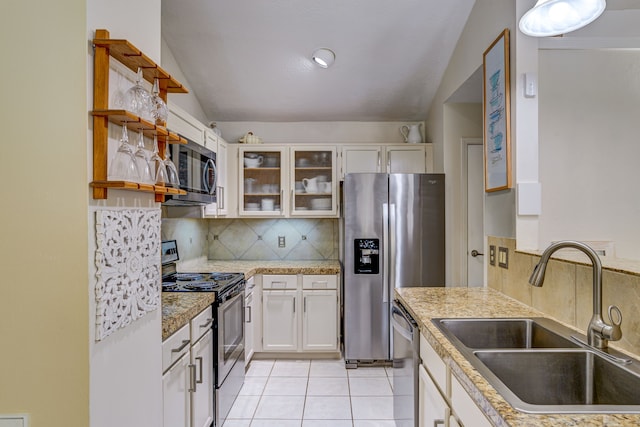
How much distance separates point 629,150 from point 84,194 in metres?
2.90

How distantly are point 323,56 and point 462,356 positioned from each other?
8.82 ft

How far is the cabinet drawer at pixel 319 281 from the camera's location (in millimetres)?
3537

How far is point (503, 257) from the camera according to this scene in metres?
2.12

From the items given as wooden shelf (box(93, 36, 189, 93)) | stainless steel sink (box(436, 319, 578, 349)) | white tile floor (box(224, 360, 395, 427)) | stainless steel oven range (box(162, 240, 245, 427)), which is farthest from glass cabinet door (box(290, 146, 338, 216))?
stainless steel sink (box(436, 319, 578, 349))

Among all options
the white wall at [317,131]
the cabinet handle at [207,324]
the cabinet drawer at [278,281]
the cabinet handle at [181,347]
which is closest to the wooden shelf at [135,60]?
the cabinet handle at [181,347]

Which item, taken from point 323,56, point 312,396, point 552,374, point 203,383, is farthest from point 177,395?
point 323,56

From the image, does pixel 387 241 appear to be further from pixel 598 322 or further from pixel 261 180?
pixel 598 322

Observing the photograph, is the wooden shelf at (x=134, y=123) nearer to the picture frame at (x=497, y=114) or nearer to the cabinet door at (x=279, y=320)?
the picture frame at (x=497, y=114)

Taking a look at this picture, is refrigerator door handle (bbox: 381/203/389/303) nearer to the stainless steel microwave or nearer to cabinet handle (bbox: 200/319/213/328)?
the stainless steel microwave

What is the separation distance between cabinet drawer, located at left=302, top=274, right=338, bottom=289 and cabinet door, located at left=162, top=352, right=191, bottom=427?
1.69m

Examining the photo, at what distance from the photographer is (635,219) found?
7.71 feet

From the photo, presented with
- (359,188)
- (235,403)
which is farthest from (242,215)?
(235,403)

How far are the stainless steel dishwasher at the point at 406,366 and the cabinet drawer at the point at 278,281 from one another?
1.49 m

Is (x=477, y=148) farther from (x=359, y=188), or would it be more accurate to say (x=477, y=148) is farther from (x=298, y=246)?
(x=298, y=246)
